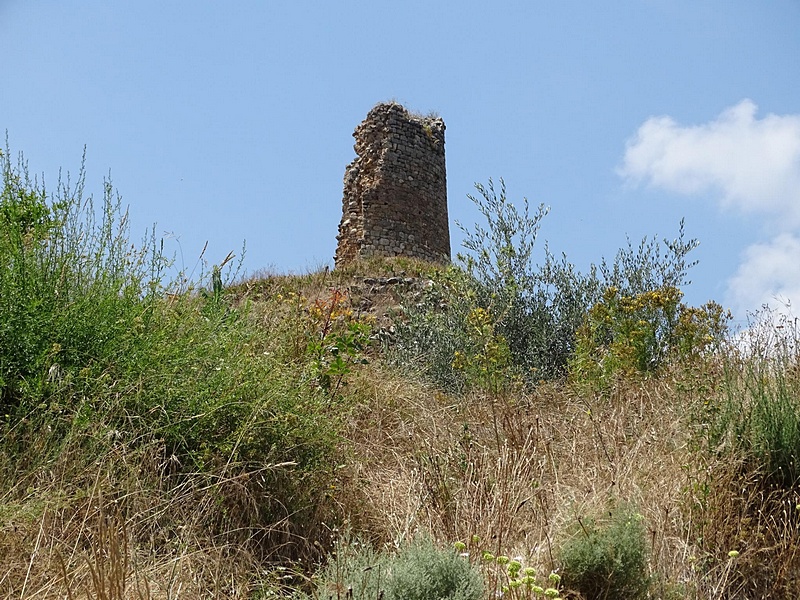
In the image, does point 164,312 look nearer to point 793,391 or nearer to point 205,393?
point 205,393

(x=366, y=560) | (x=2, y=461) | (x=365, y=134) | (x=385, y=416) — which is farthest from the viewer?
(x=365, y=134)

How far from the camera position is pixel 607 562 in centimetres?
319

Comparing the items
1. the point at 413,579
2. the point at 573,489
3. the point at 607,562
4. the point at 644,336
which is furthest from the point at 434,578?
the point at 644,336

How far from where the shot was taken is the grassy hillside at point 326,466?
3.12 metres

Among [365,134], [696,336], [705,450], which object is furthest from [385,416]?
[365,134]

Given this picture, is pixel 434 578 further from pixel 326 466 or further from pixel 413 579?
pixel 326 466

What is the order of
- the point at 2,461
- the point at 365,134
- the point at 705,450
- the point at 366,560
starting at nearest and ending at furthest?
1. the point at 366,560
2. the point at 2,461
3. the point at 705,450
4. the point at 365,134

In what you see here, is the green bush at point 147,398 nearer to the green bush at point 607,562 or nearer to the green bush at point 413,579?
the green bush at point 413,579

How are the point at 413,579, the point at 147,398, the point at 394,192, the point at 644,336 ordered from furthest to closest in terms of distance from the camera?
the point at 394,192, the point at 644,336, the point at 147,398, the point at 413,579

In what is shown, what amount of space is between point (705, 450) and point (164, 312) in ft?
11.0

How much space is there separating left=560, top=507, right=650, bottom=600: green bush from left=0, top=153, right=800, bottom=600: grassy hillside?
1cm

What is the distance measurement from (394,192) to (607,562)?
12.8 m

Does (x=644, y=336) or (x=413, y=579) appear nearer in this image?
(x=413, y=579)

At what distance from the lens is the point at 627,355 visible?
223 inches
